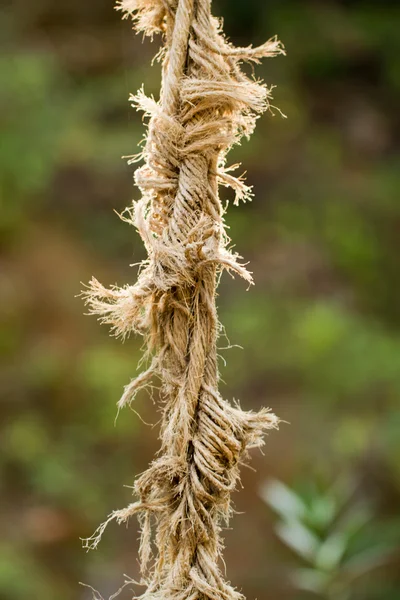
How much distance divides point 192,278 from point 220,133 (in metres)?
0.09

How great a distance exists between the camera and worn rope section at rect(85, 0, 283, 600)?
0.45 meters

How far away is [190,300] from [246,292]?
2000 mm

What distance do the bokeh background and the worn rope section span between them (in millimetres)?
614

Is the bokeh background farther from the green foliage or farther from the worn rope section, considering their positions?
the worn rope section

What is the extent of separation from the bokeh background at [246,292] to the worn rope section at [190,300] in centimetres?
61

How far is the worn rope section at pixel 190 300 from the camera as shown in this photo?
45 cm

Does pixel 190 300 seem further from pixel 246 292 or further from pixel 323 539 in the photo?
pixel 246 292

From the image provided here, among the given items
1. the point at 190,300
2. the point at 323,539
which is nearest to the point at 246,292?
the point at 323,539

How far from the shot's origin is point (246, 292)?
2.46 meters

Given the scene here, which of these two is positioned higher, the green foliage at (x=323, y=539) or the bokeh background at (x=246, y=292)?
the bokeh background at (x=246, y=292)

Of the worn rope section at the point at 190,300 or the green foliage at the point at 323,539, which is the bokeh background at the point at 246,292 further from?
the worn rope section at the point at 190,300

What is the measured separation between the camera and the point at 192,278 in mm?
460

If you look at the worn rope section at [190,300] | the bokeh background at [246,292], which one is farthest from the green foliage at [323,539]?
the worn rope section at [190,300]

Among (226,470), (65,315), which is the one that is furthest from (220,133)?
(65,315)
